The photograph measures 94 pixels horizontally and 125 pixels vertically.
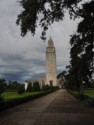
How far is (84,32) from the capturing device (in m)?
27.5

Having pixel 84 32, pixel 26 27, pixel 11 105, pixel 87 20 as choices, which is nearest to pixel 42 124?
pixel 26 27

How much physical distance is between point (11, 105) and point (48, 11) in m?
14.6

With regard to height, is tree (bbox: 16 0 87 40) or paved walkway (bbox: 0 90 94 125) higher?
tree (bbox: 16 0 87 40)

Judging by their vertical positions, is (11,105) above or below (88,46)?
below

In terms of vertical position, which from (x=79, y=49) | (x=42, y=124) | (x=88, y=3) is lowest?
(x=42, y=124)

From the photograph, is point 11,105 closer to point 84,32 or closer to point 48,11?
point 84,32

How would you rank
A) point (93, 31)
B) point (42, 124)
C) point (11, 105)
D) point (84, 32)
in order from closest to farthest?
point (42, 124)
point (93, 31)
point (84, 32)
point (11, 105)

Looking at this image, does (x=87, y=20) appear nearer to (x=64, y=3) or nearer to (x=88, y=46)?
(x=64, y=3)

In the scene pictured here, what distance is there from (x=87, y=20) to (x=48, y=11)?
310cm

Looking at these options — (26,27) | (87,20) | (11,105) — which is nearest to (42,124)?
(26,27)

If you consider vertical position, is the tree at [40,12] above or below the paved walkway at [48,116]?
above

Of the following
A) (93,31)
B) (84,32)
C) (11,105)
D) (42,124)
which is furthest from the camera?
(11,105)

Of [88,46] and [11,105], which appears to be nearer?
[88,46]

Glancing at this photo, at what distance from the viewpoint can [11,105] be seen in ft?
115
